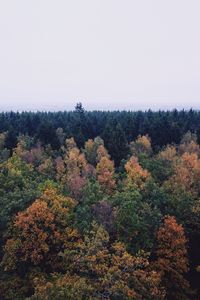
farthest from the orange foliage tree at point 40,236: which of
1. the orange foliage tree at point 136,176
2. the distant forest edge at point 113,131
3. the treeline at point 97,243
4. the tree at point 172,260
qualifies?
the distant forest edge at point 113,131

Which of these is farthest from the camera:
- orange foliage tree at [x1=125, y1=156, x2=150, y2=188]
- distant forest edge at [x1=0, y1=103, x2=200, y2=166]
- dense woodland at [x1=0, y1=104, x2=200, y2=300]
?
distant forest edge at [x1=0, y1=103, x2=200, y2=166]

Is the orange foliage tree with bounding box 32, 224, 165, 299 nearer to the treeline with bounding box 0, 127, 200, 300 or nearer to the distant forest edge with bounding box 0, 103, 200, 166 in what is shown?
the treeline with bounding box 0, 127, 200, 300

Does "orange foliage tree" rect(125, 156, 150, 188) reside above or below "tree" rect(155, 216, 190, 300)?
above

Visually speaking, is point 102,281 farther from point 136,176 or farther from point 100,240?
point 136,176

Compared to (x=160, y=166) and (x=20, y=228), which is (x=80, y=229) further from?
(x=160, y=166)

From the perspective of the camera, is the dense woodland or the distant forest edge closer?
the dense woodland

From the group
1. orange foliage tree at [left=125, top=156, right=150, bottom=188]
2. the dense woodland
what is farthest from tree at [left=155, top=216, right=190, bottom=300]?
orange foliage tree at [left=125, top=156, right=150, bottom=188]

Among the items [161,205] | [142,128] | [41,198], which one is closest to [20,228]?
[41,198]

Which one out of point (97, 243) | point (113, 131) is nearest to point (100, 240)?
point (97, 243)

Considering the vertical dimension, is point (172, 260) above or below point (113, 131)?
below

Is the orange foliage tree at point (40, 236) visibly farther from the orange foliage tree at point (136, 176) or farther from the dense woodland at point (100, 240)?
the orange foliage tree at point (136, 176)

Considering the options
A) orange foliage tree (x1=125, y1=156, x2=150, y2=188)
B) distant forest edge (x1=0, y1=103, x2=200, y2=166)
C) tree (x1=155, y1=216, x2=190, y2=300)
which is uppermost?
distant forest edge (x1=0, y1=103, x2=200, y2=166)
